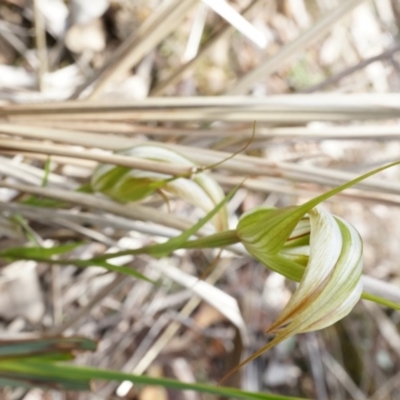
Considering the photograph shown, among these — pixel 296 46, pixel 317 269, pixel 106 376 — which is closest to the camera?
pixel 317 269

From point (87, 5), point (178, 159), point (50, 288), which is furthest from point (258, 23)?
point (178, 159)

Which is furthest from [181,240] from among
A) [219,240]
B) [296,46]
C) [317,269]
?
[296,46]

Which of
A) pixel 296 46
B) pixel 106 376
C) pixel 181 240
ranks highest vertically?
pixel 296 46

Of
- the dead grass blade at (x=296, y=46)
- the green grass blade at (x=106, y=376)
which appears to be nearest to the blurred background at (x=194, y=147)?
the dead grass blade at (x=296, y=46)

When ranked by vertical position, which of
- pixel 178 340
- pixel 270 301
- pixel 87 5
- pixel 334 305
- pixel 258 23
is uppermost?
pixel 258 23

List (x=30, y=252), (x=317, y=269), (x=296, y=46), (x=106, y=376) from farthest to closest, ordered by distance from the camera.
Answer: (x=296, y=46) → (x=30, y=252) → (x=106, y=376) → (x=317, y=269)

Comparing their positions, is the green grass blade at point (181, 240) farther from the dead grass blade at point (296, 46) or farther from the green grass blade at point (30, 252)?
the dead grass blade at point (296, 46)

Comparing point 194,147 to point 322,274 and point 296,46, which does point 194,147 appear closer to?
point 296,46

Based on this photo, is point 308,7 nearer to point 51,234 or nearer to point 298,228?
point 51,234

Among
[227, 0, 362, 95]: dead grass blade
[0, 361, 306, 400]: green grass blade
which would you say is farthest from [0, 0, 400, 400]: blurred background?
[0, 361, 306, 400]: green grass blade
